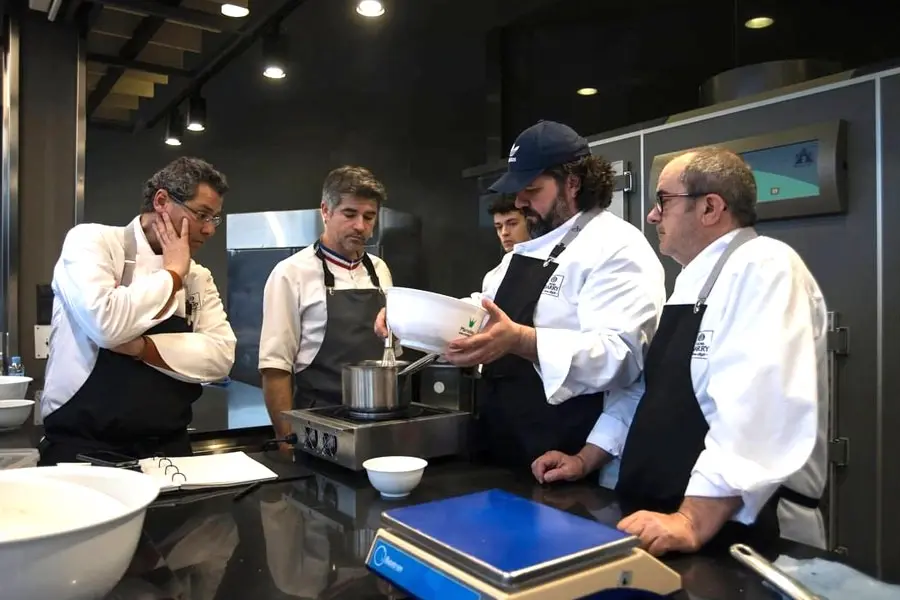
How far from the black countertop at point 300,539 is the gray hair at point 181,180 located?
77cm

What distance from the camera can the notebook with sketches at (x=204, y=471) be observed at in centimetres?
135

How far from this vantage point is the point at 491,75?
3.69 meters

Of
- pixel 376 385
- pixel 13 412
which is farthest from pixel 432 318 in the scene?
pixel 13 412

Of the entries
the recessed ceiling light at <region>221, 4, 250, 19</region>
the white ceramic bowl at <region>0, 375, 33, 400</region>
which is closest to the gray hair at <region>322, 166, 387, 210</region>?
the recessed ceiling light at <region>221, 4, 250, 19</region>

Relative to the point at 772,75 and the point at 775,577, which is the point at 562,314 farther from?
the point at 772,75

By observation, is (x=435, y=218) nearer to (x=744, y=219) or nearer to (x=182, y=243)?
(x=182, y=243)

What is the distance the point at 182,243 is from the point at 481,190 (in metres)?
1.94

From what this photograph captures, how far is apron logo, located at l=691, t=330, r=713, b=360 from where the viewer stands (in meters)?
1.22

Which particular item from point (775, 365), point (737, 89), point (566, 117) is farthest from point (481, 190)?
point (775, 365)

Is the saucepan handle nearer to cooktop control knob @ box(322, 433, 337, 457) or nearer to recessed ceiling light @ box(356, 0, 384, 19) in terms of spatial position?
cooktop control knob @ box(322, 433, 337, 457)

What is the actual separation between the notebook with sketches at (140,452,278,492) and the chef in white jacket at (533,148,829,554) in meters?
0.61

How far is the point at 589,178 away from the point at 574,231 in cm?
14

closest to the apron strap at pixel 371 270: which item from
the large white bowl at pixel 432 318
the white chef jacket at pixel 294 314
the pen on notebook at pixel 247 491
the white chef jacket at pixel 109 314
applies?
the white chef jacket at pixel 294 314

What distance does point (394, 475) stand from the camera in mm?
1260
